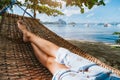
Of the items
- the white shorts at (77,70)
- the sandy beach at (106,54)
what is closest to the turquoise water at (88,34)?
the sandy beach at (106,54)

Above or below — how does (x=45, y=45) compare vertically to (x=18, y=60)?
above

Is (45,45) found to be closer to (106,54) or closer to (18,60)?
(18,60)

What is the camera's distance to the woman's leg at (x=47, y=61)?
2321 mm

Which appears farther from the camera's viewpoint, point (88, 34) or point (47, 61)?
point (88, 34)

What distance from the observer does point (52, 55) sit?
8.18ft

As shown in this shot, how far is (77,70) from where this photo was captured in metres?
2.10

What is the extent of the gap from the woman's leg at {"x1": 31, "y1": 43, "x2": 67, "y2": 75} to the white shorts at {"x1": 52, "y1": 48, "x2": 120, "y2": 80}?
0.17 ft

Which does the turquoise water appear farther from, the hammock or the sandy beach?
the hammock

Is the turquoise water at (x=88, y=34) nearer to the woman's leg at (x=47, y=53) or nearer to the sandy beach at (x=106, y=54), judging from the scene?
the sandy beach at (x=106, y=54)

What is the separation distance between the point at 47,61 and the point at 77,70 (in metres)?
0.47

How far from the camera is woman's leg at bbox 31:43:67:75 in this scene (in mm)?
2321

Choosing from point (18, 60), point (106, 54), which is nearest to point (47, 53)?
point (18, 60)

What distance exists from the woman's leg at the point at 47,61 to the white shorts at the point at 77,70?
0.17ft

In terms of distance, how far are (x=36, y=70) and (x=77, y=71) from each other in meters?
0.47
